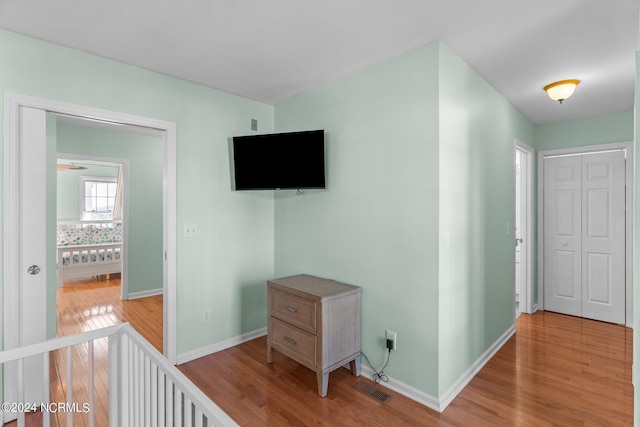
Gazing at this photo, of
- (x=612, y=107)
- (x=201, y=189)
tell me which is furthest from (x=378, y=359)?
(x=612, y=107)

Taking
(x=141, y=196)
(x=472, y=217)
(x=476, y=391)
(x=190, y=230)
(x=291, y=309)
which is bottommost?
(x=476, y=391)

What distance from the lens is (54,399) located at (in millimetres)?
2311

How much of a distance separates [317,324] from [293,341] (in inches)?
12.7

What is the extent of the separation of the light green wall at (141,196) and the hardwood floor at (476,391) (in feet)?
8.59

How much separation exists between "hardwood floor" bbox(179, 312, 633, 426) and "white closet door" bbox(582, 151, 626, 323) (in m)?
0.80

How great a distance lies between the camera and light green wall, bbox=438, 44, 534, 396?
2.23m

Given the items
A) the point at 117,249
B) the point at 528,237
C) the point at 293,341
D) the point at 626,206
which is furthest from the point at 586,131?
the point at 117,249

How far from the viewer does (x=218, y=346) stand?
3049mm

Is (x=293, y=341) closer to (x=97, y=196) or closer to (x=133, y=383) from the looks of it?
(x=133, y=383)

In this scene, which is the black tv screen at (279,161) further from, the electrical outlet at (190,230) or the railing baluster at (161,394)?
the railing baluster at (161,394)

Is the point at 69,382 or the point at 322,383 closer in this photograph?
the point at 69,382

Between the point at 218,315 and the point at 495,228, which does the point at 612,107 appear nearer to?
the point at 495,228

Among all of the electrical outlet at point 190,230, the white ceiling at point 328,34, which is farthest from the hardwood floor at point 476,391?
the white ceiling at point 328,34

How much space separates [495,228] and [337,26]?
222 centimetres
